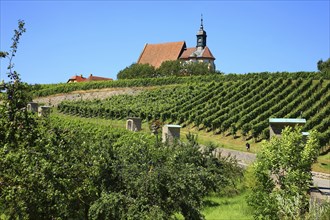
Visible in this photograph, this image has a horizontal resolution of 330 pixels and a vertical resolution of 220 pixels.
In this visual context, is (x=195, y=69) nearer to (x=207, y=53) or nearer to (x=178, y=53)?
(x=207, y=53)

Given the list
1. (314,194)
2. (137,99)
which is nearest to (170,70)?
(137,99)

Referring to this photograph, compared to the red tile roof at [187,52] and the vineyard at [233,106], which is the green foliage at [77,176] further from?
the red tile roof at [187,52]

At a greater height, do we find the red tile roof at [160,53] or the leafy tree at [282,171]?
the red tile roof at [160,53]

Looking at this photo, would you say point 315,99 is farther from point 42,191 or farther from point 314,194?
point 42,191

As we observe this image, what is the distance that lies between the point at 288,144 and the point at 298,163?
2.03ft

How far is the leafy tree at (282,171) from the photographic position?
11750mm

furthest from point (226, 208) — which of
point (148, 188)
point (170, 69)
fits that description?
point (170, 69)

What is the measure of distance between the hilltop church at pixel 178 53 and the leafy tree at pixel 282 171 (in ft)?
236

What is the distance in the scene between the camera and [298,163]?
12148 millimetres

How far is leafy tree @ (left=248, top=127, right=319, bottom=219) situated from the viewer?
1175cm

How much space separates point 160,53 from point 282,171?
249 ft

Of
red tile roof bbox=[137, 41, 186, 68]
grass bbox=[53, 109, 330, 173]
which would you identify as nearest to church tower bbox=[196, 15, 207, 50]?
red tile roof bbox=[137, 41, 186, 68]

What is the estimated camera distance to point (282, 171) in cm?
1252

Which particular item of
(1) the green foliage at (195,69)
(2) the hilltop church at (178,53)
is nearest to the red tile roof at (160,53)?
(2) the hilltop church at (178,53)
